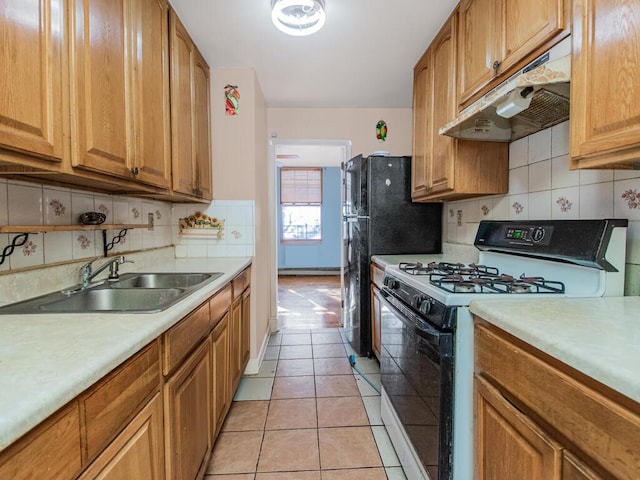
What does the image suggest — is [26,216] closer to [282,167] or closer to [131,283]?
[131,283]

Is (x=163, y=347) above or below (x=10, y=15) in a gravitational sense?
below

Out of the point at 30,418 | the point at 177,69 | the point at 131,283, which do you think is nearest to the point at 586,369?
the point at 30,418

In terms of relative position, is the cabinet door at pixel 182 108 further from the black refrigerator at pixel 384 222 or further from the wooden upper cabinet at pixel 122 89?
the black refrigerator at pixel 384 222

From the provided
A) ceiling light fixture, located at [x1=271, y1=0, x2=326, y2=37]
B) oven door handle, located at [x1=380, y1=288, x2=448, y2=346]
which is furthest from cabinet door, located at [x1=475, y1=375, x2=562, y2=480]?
ceiling light fixture, located at [x1=271, y1=0, x2=326, y2=37]

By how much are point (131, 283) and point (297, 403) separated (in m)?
1.23

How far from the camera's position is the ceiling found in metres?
1.77

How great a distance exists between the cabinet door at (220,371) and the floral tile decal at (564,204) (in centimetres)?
166

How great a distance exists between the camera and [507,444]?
89 cm

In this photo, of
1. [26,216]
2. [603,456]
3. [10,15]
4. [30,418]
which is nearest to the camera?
[30,418]

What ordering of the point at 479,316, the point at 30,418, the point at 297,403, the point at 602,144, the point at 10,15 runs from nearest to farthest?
the point at 30,418 → the point at 10,15 → the point at 602,144 → the point at 479,316 → the point at 297,403

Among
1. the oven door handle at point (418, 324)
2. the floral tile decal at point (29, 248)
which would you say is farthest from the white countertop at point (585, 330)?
the floral tile decal at point (29, 248)

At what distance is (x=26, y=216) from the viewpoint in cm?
119

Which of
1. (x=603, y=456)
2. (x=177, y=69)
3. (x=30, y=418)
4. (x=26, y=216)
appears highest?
(x=177, y=69)

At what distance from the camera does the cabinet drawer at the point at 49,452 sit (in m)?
0.49
